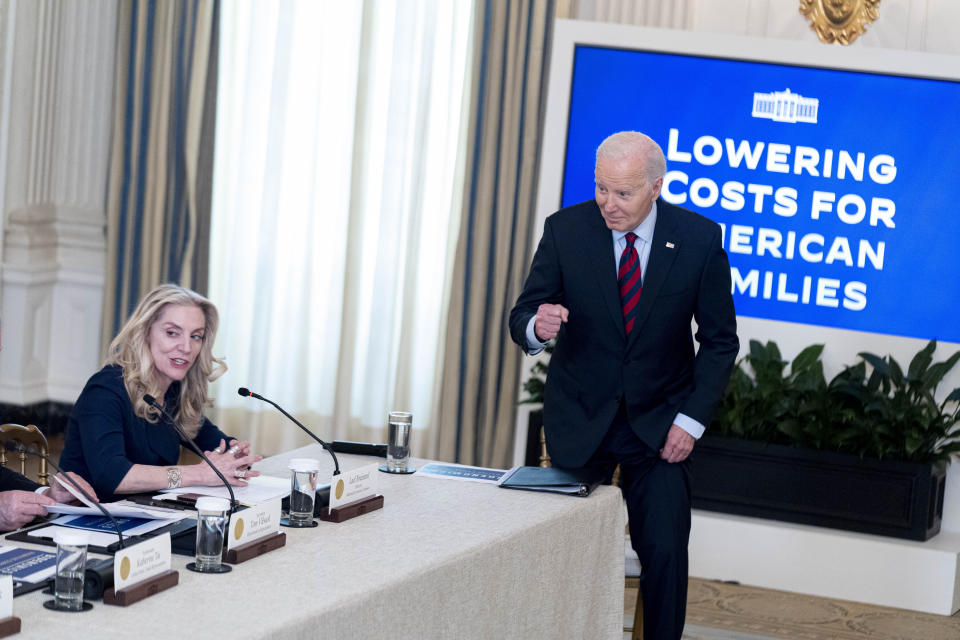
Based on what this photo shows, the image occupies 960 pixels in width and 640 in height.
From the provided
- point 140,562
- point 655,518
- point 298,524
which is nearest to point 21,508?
point 298,524

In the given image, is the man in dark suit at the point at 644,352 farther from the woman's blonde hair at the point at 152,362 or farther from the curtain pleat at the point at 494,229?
the curtain pleat at the point at 494,229

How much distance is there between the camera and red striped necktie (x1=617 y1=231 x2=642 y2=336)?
3314 millimetres

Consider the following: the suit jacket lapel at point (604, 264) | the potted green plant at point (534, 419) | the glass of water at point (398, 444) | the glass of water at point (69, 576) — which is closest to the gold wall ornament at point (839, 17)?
the potted green plant at point (534, 419)

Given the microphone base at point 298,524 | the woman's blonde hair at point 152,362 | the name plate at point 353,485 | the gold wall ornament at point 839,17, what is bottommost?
the microphone base at point 298,524

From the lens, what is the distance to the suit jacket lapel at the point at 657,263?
3.28 metres

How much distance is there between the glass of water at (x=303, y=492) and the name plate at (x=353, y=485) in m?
0.06

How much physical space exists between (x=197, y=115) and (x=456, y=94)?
1.39 metres

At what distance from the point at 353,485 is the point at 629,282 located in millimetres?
1089

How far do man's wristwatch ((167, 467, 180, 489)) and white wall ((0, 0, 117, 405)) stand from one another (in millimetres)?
4053

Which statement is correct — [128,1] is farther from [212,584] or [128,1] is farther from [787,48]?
[212,584]

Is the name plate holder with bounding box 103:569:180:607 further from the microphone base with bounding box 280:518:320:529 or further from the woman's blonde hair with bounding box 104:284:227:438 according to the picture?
the woman's blonde hair with bounding box 104:284:227:438

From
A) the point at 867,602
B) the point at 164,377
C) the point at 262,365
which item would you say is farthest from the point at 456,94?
the point at 164,377

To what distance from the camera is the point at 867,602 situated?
470 centimetres

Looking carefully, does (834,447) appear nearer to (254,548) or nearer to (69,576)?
(254,548)
